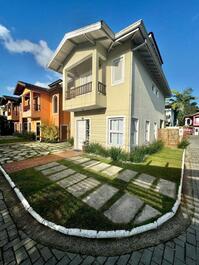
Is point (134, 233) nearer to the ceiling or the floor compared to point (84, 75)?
nearer to the floor

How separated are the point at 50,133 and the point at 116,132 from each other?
9.79 m

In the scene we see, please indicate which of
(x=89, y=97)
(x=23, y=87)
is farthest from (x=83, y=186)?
(x=23, y=87)

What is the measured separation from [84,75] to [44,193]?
911cm

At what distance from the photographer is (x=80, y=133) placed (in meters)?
11.5

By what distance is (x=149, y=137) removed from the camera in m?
11.4

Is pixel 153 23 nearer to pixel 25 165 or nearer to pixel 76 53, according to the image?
pixel 76 53

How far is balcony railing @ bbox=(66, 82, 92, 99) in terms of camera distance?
29.0 feet

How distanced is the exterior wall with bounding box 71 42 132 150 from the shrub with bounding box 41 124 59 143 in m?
7.06

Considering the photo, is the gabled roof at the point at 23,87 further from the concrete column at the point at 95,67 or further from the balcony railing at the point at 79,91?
the concrete column at the point at 95,67

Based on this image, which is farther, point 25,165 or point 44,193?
point 25,165

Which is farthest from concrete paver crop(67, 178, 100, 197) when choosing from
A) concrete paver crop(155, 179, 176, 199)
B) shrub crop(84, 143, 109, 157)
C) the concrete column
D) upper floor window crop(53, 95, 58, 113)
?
upper floor window crop(53, 95, 58, 113)

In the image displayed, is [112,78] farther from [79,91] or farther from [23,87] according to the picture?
[23,87]

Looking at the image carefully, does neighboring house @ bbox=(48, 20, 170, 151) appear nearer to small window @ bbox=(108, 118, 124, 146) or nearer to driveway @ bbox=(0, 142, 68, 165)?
small window @ bbox=(108, 118, 124, 146)

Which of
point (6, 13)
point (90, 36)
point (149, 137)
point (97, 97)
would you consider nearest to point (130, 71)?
point (97, 97)
